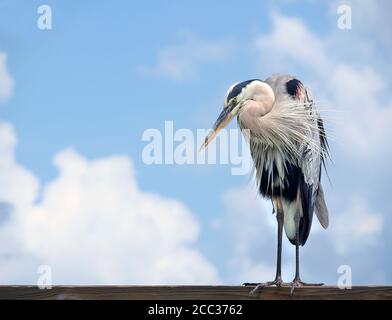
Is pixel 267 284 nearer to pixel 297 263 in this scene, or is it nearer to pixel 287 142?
pixel 297 263

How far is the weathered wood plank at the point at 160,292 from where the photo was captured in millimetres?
2908

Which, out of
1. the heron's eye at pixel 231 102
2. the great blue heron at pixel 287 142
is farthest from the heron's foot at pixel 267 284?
the heron's eye at pixel 231 102

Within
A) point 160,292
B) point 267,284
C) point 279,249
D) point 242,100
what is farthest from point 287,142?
point 160,292

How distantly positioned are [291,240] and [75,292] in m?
1.19

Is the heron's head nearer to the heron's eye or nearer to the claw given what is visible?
the heron's eye

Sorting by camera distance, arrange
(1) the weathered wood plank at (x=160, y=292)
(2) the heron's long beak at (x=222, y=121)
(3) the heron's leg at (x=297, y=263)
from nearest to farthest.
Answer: (1) the weathered wood plank at (x=160, y=292), (3) the heron's leg at (x=297, y=263), (2) the heron's long beak at (x=222, y=121)

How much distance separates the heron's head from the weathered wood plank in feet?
2.63

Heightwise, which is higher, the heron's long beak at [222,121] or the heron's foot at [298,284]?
the heron's long beak at [222,121]

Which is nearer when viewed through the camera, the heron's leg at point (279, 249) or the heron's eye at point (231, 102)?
the heron's leg at point (279, 249)

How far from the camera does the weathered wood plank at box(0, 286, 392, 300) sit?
9.54 ft

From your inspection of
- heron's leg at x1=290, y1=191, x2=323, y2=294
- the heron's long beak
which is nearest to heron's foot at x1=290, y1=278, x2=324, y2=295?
heron's leg at x1=290, y1=191, x2=323, y2=294

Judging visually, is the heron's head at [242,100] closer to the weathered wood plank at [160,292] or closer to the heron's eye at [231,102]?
the heron's eye at [231,102]

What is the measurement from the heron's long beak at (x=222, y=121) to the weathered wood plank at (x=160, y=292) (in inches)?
31.8
